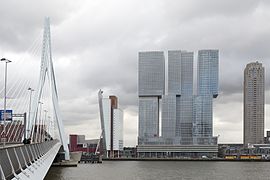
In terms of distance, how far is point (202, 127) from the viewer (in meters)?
125

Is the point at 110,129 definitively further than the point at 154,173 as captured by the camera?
Yes

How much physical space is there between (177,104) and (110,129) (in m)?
22.3

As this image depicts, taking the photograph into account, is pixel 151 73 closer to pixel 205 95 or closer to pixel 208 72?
pixel 208 72

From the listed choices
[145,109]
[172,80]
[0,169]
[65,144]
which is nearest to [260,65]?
[172,80]

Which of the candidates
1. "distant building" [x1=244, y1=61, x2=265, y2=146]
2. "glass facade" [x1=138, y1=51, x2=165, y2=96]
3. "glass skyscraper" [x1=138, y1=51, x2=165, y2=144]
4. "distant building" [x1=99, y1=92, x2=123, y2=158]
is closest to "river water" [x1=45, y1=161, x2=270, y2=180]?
"distant building" [x1=99, y1=92, x2=123, y2=158]

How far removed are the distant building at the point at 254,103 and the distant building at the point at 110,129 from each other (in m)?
51.7

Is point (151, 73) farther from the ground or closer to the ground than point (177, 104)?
farther from the ground

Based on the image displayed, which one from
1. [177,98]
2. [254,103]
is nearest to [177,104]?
[177,98]

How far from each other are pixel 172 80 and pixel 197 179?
312 feet

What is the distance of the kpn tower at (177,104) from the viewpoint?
400ft

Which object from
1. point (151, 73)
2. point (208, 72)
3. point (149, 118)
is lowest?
point (149, 118)

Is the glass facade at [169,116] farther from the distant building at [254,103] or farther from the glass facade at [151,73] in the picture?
the distant building at [254,103]

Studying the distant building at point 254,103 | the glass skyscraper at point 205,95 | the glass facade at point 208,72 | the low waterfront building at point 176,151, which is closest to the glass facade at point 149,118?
the low waterfront building at point 176,151

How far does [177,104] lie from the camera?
130 metres
